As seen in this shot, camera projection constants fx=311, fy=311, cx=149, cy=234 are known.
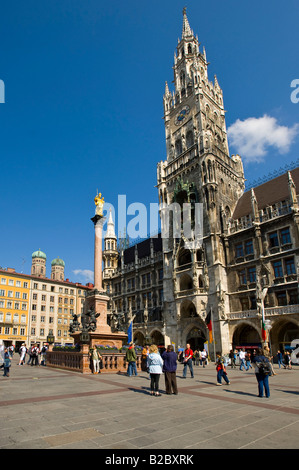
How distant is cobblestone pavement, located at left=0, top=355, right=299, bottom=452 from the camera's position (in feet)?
16.8

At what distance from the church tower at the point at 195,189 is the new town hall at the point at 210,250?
0.13 m

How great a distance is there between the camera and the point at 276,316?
3012 cm

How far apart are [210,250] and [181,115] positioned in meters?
24.6

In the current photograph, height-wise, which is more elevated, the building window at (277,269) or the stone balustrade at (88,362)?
the building window at (277,269)

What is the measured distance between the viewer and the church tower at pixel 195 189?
36.3m

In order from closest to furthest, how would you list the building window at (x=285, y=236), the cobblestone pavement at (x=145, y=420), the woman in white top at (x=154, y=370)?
the cobblestone pavement at (x=145, y=420) → the woman in white top at (x=154, y=370) → the building window at (x=285, y=236)

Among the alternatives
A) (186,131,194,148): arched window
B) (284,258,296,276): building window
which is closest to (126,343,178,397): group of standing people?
(284,258,296,276): building window

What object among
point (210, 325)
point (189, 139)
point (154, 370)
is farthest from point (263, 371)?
point (189, 139)

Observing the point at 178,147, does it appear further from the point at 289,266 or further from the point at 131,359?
the point at 131,359

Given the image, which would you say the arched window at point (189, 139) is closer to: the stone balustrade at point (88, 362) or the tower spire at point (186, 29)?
the tower spire at point (186, 29)

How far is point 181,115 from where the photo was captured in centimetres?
4966

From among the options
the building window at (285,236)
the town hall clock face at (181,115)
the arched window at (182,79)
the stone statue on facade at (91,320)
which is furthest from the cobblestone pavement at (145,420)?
the arched window at (182,79)

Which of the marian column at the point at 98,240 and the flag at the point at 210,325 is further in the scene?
the flag at the point at 210,325

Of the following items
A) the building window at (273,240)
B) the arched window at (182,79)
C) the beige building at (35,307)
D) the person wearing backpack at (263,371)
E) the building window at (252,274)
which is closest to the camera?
the person wearing backpack at (263,371)
